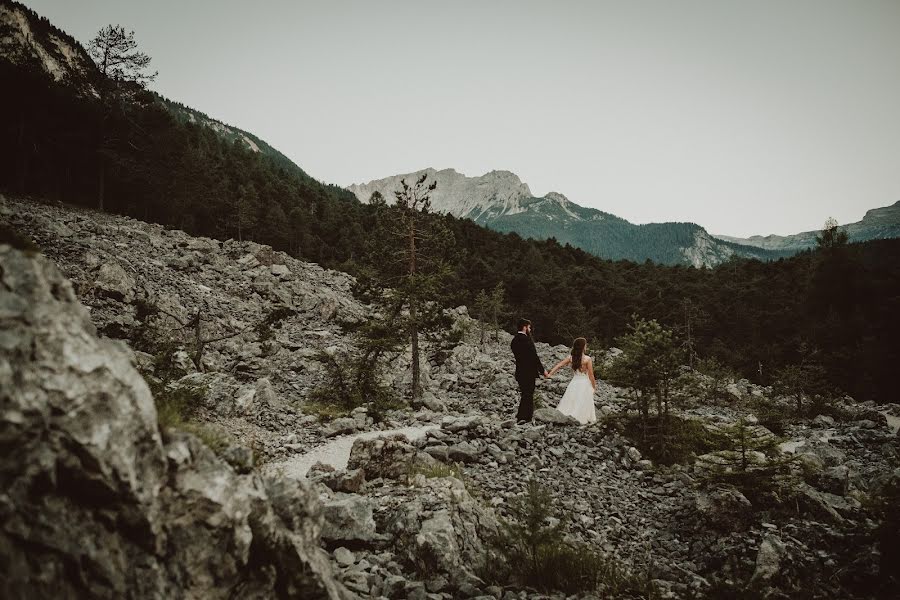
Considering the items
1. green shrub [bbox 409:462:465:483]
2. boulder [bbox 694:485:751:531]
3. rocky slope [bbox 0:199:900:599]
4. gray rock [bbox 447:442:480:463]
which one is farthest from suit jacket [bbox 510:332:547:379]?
boulder [bbox 694:485:751:531]

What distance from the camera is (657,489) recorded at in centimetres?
1016

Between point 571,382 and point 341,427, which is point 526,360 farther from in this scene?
point 341,427

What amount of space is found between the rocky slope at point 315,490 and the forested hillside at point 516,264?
19008mm

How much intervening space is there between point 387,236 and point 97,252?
17.7m

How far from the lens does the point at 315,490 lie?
5.03 metres

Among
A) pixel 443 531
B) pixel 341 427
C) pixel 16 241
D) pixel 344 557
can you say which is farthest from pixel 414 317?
pixel 16 241

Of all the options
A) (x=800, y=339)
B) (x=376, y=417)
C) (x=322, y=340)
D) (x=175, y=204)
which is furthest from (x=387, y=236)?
(x=800, y=339)

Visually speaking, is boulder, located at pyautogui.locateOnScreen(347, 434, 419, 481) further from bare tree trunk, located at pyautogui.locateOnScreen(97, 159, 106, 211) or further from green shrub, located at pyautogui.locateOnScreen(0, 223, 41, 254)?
bare tree trunk, located at pyautogui.locateOnScreen(97, 159, 106, 211)

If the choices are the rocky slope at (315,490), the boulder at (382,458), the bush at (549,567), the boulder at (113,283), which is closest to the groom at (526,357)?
the rocky slope at (315,490)

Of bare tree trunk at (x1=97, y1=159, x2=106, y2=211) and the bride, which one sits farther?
bare tree trunk at (x1=97, y1=159, x2=106, y2=211)

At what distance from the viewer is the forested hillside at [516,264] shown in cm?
3469

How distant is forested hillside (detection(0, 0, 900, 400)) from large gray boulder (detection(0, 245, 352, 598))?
1126 inches

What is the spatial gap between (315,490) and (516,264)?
53791 millimetres

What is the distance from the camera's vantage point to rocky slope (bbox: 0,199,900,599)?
281cm
